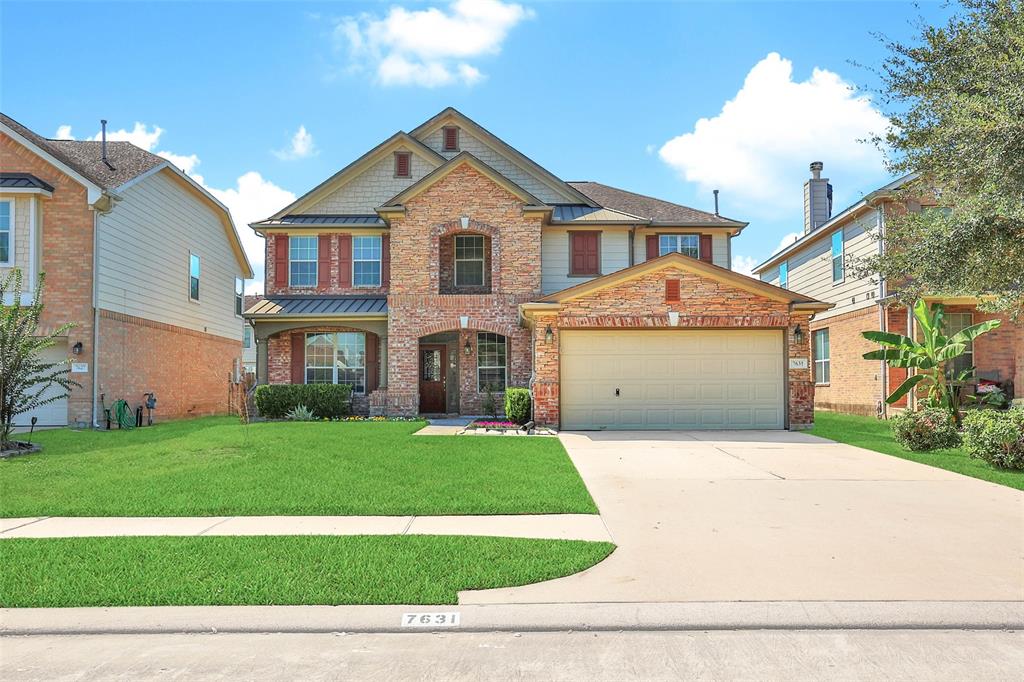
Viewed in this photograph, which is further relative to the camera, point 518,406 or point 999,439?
point 518,406

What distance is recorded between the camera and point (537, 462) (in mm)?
10781

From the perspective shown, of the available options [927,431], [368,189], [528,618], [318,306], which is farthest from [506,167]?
[528,618]

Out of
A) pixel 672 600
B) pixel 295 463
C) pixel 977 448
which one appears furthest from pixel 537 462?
pixel 977 448

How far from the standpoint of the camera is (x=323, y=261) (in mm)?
21188

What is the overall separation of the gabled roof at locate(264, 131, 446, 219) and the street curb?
1880 centimetres

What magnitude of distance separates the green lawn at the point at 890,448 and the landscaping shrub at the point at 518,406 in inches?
275

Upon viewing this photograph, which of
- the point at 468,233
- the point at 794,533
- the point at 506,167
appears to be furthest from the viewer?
the point at 506,167

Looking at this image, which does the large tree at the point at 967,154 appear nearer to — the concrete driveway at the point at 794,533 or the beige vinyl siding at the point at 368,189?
the concrete driveway at the point at 794,533

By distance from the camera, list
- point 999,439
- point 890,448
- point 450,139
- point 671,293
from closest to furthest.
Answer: point 999,439, point 890,448, point 671,293, point 450,139

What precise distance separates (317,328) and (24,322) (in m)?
8.60

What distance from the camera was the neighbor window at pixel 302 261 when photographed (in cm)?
2123

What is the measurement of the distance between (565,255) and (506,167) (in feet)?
13.1

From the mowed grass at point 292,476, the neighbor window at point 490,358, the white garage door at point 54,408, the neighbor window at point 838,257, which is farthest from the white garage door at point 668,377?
the white garage door at point 54,408

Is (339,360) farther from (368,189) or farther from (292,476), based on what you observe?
(292,476)
